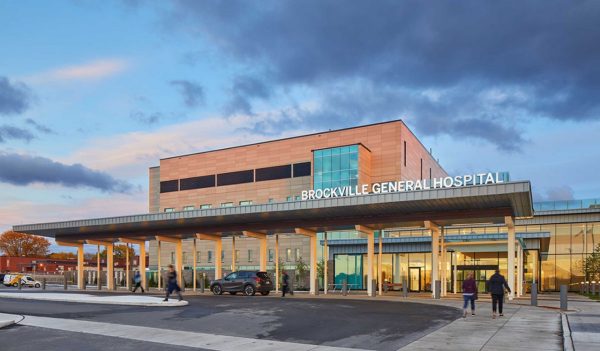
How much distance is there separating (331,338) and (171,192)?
70.4 m

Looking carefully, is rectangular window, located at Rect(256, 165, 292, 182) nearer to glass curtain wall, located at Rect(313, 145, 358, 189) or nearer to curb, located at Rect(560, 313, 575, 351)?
glass curtain wall, located at Rect(313, 145, 358, 189)

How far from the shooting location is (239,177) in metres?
76.2

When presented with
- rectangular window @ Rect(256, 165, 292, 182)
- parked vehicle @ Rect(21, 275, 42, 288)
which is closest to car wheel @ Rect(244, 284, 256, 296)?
rectangular window @ Rect(256, 165, 292, 182)

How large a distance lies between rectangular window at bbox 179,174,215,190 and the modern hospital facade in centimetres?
17

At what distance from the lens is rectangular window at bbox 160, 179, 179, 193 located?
3250 inches

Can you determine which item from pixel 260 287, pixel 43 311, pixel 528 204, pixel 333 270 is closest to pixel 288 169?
pixel 333 270

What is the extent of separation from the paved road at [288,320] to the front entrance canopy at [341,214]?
805cm

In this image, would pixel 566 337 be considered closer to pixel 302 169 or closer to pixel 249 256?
pixel 302 169

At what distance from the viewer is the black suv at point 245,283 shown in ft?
125

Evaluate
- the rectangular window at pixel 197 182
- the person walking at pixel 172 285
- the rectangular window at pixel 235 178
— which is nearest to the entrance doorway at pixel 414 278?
the person walking at pixel 172 285

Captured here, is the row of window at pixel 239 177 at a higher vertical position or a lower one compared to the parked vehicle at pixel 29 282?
higher

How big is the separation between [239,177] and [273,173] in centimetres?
552

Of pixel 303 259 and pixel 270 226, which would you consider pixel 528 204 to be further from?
pixel 303 259

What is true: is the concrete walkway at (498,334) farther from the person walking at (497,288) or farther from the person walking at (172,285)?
the person walking at (172,285)
